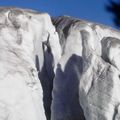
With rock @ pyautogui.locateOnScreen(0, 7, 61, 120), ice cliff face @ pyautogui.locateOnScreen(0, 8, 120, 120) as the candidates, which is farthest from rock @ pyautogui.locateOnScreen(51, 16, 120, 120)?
rock @ pyautogui.locateOnScreen(0, 7, 61, 120)

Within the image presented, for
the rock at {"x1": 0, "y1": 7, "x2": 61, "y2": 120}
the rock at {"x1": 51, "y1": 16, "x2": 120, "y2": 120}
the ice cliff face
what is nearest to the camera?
the rock at {"x1": 0, "y1": 7, "x2": 61, "y2": 120}

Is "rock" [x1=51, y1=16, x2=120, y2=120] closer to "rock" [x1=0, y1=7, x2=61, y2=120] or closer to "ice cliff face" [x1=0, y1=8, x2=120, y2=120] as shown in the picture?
"ice cliff face" [x1=0, y1=8, x2=120, y2=120]

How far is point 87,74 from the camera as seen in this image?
6.29 meters

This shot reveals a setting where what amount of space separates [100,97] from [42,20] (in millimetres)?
1261

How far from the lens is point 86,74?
629 cm

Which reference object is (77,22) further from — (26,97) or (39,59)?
(26,97)

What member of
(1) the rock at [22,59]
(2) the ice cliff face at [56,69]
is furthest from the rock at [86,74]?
(1) the rock at [22,59]

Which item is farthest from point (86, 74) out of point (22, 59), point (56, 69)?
point (22, 59)

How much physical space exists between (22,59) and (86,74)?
2.40 feet

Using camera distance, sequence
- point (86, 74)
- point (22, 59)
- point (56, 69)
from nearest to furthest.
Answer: point (22, 59) < point (86, 74) < point (56, 69)

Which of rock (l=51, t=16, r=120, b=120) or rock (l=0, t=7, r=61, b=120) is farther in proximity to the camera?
rock (l=51, t=16, r=120, b=120)

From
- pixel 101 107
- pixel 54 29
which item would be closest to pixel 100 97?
pixel 101 107

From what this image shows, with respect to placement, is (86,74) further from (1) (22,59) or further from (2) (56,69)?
(1) (22,59)

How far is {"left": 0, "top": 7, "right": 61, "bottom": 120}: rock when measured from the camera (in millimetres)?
5746
